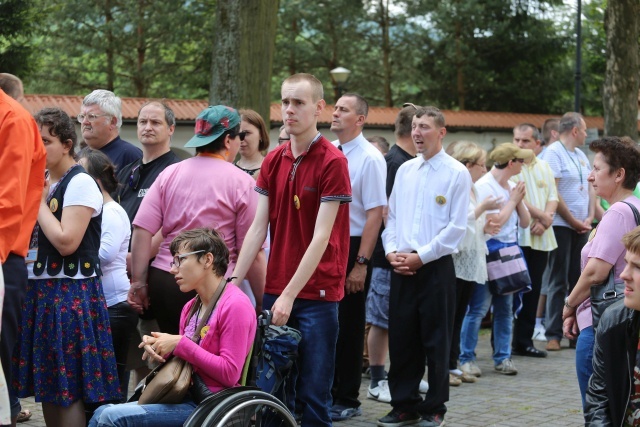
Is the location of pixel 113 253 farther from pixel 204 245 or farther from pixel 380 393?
pixel 380 393

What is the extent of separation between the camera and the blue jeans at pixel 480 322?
29.4 feet

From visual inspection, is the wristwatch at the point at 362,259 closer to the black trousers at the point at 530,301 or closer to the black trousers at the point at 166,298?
the black trousers at the point at 166,298

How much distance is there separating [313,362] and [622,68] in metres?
13.6

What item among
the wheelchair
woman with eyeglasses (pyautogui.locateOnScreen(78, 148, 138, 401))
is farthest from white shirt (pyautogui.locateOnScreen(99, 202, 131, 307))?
the wheelchair

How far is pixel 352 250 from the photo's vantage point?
277 inches

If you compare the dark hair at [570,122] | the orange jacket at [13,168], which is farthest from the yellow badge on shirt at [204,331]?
the dark hair at [570,122]

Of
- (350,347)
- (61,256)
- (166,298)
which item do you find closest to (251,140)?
(350,347)

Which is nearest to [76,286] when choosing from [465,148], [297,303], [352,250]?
[297,303]

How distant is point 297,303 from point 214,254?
68 cm

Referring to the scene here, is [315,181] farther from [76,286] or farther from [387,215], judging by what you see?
[387,215]

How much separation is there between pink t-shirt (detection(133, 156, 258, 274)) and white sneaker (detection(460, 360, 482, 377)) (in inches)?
149

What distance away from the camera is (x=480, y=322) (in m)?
9.20

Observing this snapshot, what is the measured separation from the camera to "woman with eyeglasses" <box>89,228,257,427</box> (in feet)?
14.8

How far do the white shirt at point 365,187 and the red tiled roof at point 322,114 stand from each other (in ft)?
45.6
